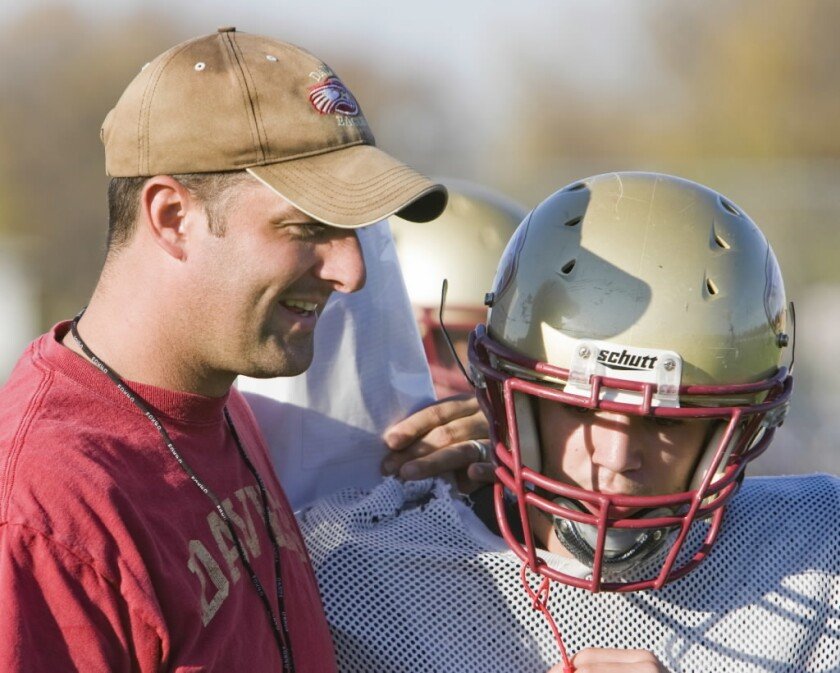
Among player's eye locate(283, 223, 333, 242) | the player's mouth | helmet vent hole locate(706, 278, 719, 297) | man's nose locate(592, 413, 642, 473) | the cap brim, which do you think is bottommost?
man's nose locate(592, 413, 642, 473)

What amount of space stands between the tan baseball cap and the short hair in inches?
0.6

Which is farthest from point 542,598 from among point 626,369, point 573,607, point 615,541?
point 626,369

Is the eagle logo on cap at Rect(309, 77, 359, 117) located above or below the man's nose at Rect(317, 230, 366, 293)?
above

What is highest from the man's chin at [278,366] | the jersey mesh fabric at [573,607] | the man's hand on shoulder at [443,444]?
the man's chin at [278,366]

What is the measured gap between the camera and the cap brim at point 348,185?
221 centimetres

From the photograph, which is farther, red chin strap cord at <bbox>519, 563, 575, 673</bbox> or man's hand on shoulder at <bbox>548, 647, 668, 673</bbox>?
red chin strap cord at <bbox>519, 563, 575, 673</bbox>

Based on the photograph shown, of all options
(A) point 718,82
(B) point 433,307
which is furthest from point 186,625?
(A) point 718,82

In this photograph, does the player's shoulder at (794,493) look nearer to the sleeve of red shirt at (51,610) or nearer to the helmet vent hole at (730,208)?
the helmet vent hole at (730,208)

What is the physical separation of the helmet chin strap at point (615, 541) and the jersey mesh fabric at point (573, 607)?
11 cm

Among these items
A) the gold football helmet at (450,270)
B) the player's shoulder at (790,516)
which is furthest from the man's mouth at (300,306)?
the gold football helmet at (450,270)

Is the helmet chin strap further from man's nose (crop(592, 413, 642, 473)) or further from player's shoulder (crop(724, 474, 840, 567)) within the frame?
player's shoulder (crop(724, 474, 840, 567))

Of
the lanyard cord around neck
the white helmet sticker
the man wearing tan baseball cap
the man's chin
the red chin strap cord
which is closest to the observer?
the man wearing tan baseball cap

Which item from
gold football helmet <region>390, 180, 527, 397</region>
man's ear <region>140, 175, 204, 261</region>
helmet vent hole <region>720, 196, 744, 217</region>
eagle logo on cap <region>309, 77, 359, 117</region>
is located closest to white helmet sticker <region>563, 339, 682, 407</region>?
helmet vent hole <region>720, 196, 744, 217</region>

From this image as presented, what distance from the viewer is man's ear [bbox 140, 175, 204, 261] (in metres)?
2.23
